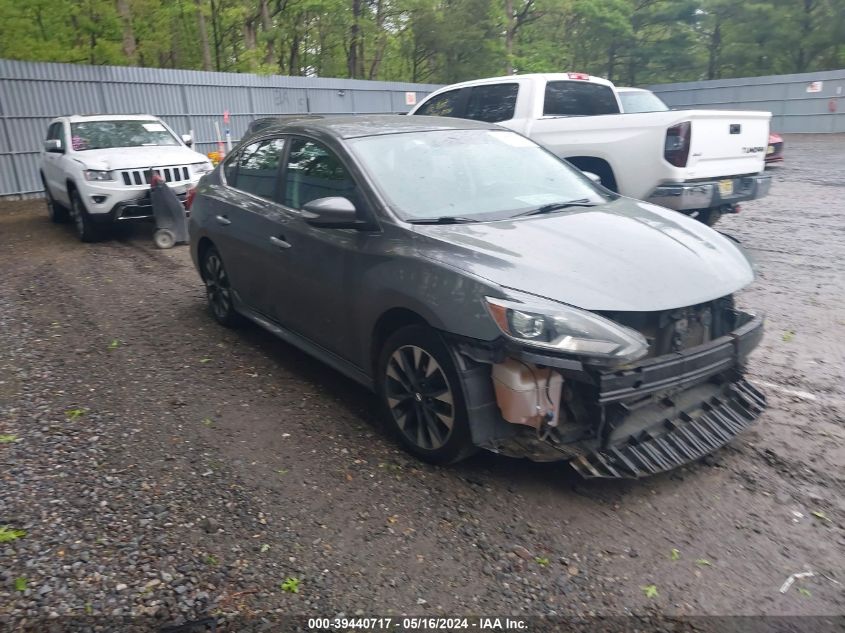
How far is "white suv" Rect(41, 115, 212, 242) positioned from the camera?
954 cm

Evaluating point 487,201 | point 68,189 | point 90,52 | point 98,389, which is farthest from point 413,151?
point 90,52

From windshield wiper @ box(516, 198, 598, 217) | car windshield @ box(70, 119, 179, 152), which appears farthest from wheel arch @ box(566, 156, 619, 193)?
car windshield @ box(70, 119, 179, 152)

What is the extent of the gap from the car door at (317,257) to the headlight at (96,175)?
232 inches

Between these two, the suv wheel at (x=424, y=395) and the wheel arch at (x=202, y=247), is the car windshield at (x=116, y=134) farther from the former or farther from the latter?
the suv wheel at (x=424, y=395)

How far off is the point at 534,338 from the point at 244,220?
2.93 meters

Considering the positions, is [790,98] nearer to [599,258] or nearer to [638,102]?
[638,102]

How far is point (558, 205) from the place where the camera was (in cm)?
425

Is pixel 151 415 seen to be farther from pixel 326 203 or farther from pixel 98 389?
pixel 326 203

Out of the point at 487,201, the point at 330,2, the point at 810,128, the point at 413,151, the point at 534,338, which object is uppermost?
the point at 330,2

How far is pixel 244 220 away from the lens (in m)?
5.14

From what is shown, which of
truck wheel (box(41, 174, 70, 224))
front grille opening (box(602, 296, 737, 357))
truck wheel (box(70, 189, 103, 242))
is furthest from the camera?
truck wheel (box(41, 174, 70, 224))

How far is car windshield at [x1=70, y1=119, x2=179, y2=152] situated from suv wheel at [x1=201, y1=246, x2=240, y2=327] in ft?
18.2

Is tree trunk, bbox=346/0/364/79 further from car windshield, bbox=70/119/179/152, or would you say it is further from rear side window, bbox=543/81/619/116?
rear side window, bbox=543/81/619/116

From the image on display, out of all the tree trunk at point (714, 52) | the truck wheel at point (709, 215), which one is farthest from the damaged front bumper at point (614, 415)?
the tree trunk at point (714, 52)
